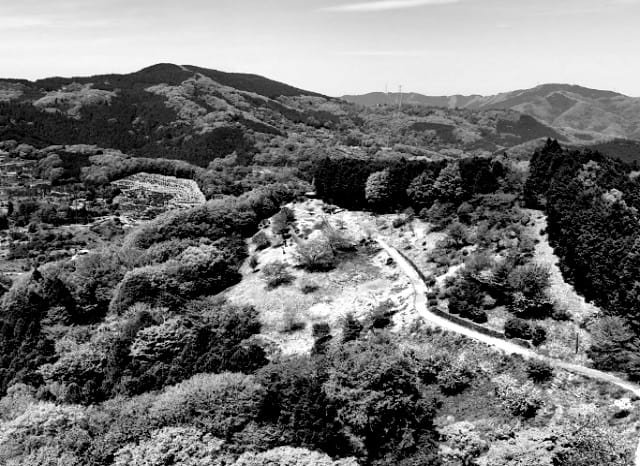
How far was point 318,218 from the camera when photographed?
7519cm

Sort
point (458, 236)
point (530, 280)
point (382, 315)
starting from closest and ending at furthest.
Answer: point (530, 280) < point (382, 315) < point (458, 236)

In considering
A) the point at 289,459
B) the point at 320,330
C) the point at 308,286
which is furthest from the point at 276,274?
the point at 289,459

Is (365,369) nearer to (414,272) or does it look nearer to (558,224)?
(414,272)

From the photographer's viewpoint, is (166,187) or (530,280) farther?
(166,187)

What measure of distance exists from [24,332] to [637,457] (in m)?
52.3

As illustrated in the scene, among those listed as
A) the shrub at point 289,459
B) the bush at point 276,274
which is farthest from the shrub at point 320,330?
the shrub at point 289,459

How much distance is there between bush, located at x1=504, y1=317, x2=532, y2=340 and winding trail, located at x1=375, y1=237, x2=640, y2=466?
95 cm

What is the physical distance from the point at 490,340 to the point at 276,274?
88.4ft

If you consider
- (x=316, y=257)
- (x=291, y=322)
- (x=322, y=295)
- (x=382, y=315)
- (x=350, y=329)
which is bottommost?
(x=291, y=322)

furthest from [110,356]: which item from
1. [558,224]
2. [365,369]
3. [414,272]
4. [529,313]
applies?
[558,224]

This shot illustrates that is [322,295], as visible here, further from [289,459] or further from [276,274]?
[289,459]

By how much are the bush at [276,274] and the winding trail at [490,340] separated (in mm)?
12281

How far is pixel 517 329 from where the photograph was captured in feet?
132

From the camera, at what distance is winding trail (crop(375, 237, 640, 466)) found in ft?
109
